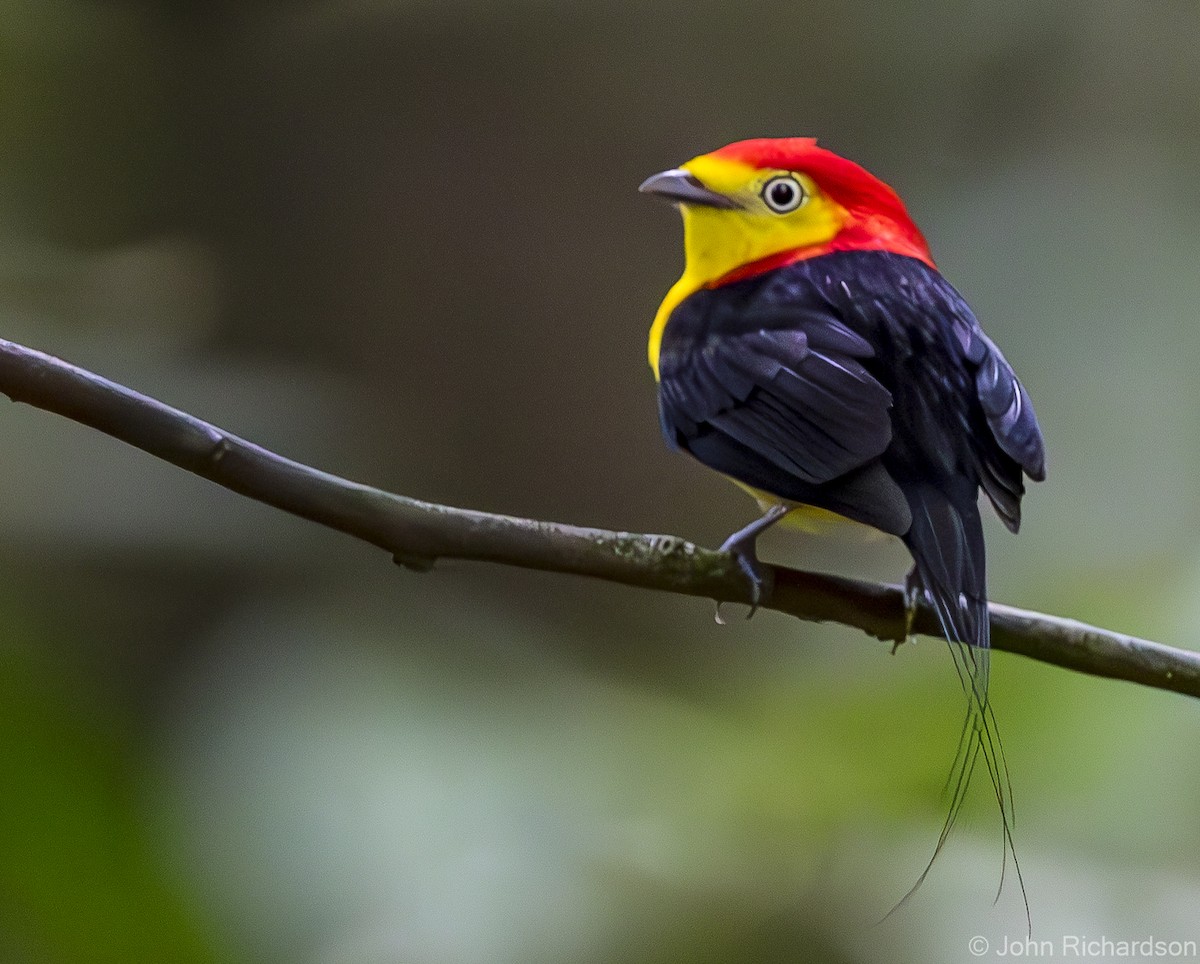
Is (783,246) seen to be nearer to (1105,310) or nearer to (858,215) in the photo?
(858,215)

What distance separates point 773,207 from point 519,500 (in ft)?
1.71

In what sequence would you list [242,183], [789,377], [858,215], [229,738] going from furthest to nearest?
[242,183]
[229,738]
[858,215]
[789,377]

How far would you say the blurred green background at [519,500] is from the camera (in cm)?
127

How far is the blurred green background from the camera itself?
127 cm

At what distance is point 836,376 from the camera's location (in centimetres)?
105

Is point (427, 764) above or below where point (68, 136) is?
below

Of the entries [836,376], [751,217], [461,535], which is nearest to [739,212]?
[751,217]

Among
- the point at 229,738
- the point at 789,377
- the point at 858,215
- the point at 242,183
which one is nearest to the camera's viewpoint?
the point at 789,377

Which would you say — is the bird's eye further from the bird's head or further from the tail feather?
the tail feather

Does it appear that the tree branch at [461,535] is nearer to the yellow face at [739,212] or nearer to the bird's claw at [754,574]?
the bird's claw at [754,574]

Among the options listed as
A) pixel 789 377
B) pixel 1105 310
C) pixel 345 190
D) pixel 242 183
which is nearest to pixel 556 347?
pixel 345 190

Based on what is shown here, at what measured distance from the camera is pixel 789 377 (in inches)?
42.1

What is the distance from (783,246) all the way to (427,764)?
698mm

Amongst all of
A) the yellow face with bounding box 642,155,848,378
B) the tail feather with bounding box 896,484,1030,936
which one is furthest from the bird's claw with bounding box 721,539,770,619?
the yellow face with bounding box 642,155,848,378
